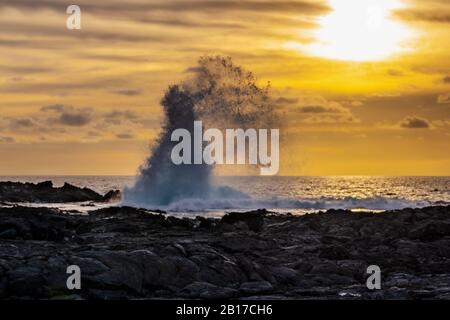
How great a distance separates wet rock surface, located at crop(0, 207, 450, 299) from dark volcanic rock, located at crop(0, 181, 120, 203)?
34.8 meters

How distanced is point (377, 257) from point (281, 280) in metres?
4.71

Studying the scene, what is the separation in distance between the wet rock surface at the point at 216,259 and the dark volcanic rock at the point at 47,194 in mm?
34768

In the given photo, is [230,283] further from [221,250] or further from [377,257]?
[377,257]

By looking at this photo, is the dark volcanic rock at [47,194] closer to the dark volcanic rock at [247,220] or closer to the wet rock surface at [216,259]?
the dark volcanic rock at [247,220]

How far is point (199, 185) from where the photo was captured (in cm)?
7162

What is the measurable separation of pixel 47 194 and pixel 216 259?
164 ft

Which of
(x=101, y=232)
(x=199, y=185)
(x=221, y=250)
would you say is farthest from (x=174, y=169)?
(x=221, y=250)

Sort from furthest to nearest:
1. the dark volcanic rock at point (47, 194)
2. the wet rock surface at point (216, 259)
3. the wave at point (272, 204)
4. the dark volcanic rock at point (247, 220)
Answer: the dark volcanic rock at point (47, 194)
the wave at point (272, 204)
the dark volcanic rock at point (247, 220)
the wet rock surface at point (216, 259)

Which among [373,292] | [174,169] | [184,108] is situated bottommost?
[373,292]

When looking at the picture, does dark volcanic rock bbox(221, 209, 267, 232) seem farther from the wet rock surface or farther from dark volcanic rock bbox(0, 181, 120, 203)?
dark volcanic rock bbox(0, 181, 120, 203)

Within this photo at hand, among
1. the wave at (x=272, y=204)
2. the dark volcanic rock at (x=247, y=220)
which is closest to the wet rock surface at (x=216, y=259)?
the dark volcanic rock at (x=247, y=220)

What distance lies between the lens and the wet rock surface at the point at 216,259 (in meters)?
22.1

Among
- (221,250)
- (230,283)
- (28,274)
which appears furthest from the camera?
(221,250)

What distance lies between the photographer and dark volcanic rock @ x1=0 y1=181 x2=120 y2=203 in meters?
69.5
